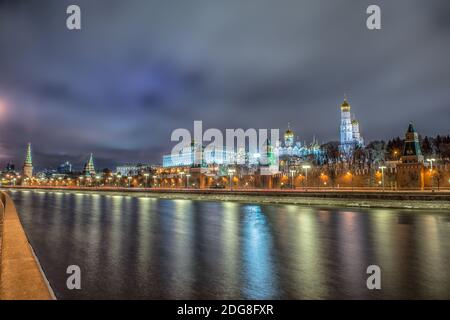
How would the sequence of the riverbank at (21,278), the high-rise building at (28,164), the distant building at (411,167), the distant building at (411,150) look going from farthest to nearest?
1. the high-rise building at (28,164)
2. the distant building at (411,150)
3. the distant building at (411,167)
4. the riverbank at (21,278)

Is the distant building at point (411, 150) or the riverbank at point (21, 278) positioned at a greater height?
the distant building at point (411, 150)

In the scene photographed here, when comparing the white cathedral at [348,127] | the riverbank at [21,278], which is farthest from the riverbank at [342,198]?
the white cathedral at [348,127]

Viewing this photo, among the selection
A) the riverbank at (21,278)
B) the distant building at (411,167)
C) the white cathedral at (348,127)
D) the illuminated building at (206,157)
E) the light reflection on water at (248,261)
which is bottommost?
the light reflection on water at (248,261)

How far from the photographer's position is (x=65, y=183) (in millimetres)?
154000

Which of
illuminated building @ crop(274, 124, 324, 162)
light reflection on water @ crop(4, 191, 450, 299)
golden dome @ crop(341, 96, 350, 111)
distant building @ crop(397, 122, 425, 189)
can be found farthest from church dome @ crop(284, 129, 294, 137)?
light reflection on water @ crop(4, 191, 450, 299)

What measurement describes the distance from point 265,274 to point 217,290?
5.63 feet

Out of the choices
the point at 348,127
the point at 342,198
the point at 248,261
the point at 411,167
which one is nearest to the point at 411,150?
the point at 411,167

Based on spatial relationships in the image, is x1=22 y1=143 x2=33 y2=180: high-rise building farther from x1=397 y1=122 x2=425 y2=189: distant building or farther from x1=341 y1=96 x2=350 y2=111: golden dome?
x1=397 y1=122 x2=425 y2=189: distant building

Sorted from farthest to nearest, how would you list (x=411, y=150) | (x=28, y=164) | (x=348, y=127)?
(x=28, y=164)
(x=348, y=127)
(x=411, y=150)

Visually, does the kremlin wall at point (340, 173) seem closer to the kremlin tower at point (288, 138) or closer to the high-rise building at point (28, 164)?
the kremlin tower at point (288, 138)

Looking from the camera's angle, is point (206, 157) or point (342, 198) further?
point (206, 157)

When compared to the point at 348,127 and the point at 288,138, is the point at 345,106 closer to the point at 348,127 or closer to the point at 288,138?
the point at 348,127

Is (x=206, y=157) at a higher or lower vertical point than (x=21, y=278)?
higher

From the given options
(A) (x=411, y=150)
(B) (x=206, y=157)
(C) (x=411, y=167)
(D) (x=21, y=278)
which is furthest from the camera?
(B) (x=206, y=157)
